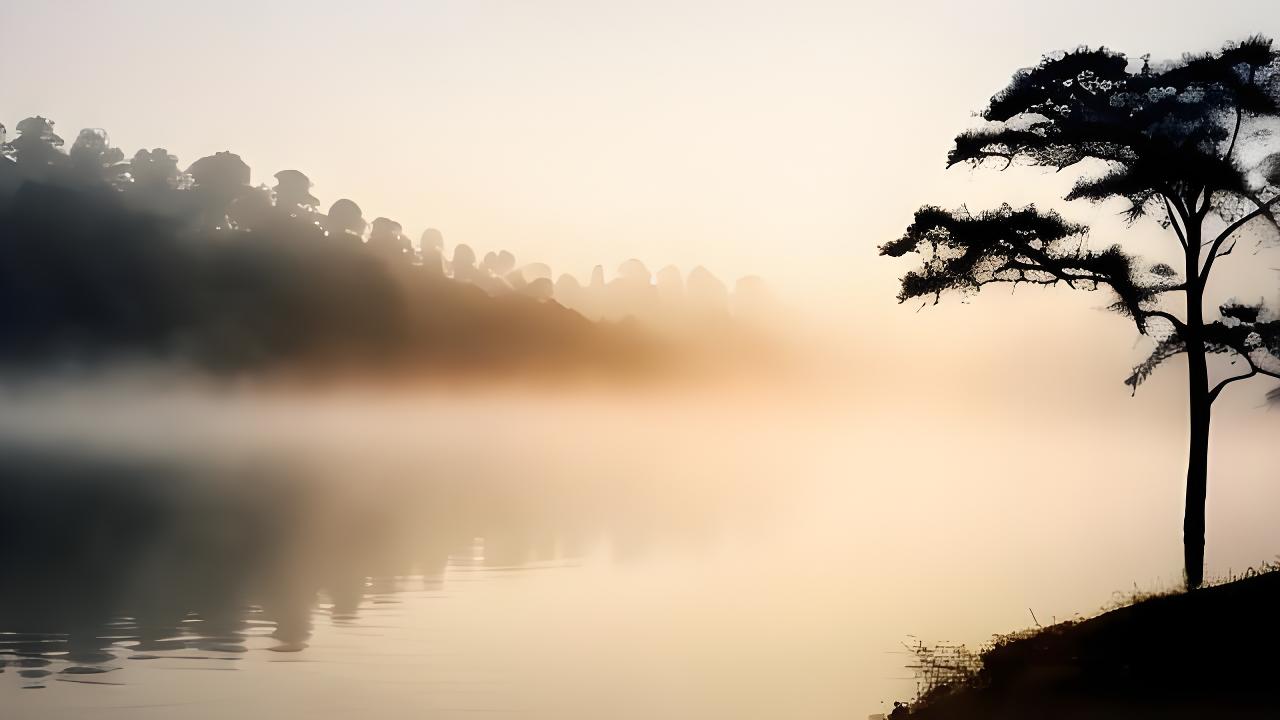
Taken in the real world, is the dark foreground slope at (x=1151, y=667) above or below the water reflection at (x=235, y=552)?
below

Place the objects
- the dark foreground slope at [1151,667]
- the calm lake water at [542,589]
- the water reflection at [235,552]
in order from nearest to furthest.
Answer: the dark foreground slope at [1151,667] → the calm lake water at [542,589] → the water reflection at [235,552]

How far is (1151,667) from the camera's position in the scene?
736 inches

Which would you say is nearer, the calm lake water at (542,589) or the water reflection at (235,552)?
the calm lake water at (542,589)

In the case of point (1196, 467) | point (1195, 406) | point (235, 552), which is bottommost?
point (235, 552)

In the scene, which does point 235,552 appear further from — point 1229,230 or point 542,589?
point 1229,230

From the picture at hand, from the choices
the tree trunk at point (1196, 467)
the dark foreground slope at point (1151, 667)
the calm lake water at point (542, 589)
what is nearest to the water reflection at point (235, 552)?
the calm lake water at point (542, 589)

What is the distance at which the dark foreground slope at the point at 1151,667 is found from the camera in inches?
672

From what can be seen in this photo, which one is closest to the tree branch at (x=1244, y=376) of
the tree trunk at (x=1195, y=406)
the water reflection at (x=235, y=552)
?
Answer: the tree trunk at (x=1195, y=406)

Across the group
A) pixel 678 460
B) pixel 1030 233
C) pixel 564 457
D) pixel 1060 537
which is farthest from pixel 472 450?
pixel 1030 233

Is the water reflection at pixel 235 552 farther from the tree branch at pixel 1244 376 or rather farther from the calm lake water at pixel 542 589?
the tree branch at pixel 1244 376

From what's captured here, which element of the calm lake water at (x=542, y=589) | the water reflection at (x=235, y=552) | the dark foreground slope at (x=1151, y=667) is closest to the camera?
the dark foreground slope at (x=1151, y=667)

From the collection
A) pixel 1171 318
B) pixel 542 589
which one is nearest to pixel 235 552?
pixel 542 589

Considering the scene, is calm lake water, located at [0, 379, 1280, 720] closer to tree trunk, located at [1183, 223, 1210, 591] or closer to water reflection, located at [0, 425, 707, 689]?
water reflection, located at [0, 425, 707, 689]

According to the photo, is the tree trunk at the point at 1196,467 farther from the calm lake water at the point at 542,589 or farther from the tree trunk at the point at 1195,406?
the calm lake water at the point at 542,589
